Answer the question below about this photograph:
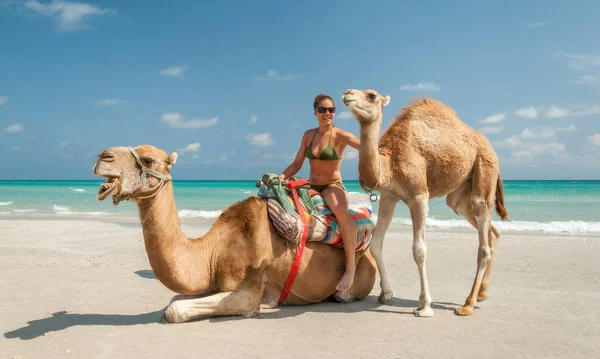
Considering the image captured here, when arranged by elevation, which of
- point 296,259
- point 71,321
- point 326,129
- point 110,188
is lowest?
point 71,321

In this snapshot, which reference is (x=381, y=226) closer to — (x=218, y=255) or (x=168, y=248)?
(x=218, y=255)

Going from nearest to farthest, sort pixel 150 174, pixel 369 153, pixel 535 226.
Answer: pixel 150 174 → pixel 369 153 → pixel 535 226

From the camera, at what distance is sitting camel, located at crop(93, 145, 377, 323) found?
4363 mm

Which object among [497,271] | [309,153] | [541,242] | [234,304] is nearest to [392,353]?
[234,304]

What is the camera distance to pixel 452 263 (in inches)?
347

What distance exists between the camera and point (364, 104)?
460cm

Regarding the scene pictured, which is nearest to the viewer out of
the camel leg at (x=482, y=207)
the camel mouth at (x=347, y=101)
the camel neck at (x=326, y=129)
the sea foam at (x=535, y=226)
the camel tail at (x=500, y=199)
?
the camel mouth at (x=347, y=101)

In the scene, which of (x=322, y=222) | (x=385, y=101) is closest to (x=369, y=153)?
(x=385, y=101)

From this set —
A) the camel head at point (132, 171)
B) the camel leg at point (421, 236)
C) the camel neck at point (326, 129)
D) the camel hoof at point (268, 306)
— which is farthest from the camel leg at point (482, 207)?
the camel head at point (132, 171)

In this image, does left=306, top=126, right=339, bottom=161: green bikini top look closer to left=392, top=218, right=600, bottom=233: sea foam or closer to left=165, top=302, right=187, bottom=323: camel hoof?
left=165, top=302, right=187, bottom=323: camel hoof

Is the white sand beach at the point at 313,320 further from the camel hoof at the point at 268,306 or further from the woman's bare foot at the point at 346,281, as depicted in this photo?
the woman's bare foot at the point at 346,281

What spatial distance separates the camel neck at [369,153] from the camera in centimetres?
469

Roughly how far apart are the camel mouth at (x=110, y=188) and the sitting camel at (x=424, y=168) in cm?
213

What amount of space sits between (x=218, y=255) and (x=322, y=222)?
3.78ft
